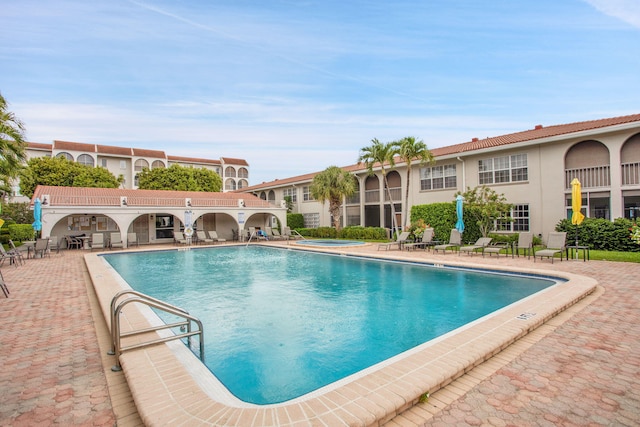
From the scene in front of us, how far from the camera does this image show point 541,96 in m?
19.6

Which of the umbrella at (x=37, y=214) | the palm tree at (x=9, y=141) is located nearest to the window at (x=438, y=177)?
the palm tree at (x=9, y=141)

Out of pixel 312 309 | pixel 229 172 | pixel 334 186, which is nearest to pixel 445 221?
pixel 334 186

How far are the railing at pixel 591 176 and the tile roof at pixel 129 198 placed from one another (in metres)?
21.5

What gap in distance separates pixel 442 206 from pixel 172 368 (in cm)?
1809

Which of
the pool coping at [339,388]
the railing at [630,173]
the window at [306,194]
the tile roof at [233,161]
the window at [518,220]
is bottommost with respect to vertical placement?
the pool coping at [339,388]

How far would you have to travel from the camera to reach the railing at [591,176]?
16.1 m

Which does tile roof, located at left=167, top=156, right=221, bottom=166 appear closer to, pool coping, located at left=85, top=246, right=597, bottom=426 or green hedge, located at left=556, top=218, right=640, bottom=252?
green hedge, located at left=556, top=218, right=640, bottom=252

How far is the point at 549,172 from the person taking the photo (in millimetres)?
17656

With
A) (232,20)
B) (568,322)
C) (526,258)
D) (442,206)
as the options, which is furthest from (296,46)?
(568,322)

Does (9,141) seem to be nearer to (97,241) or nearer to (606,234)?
(97,241)

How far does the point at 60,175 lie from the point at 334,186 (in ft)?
105

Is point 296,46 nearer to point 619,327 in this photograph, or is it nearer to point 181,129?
point 619,327

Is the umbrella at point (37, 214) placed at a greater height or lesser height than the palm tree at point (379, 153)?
lesser

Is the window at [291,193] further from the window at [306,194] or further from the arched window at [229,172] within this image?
the arched window at [229,172]
